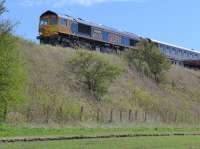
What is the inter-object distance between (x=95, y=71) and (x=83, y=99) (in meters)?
3.00

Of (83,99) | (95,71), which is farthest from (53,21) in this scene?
(83,99)

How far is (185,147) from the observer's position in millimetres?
25422

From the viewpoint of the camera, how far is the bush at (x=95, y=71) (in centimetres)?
5219

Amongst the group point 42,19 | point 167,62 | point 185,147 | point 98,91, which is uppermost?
point 42,19

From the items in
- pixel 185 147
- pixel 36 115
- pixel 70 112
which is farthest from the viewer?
pixel 70 112

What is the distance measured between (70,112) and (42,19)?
22.2 meters

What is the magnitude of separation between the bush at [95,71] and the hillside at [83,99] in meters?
0.84

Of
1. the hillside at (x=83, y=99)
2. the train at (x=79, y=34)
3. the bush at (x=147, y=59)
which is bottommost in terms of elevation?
the hillside at (x=83, y=99)

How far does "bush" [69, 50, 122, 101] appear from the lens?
171 feet

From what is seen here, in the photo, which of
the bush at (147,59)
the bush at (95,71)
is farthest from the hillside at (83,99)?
the bush at (147,59)

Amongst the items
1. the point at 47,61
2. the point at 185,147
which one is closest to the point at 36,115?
the point at 47,61

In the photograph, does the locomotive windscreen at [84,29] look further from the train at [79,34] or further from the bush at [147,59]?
the bush at [147,59]

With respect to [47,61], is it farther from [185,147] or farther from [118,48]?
[185,147]

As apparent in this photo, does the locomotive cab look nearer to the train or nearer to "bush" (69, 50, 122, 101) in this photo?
the train
